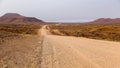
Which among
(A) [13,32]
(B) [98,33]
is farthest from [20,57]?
(A) [13,32]

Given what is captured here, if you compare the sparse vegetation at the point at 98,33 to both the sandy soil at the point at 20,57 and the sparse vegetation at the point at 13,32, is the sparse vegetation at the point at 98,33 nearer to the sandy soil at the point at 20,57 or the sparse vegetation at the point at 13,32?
the sparse vegetation at the point at 13,32

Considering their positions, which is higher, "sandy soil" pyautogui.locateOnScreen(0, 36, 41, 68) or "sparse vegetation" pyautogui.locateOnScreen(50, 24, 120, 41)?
"sandy soil" pyautogui.locateOnScreen(0, 36, 41, 68)

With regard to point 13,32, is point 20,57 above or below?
above

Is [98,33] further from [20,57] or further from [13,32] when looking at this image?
[20,57]

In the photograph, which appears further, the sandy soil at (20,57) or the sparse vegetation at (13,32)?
the sparse vegetation at (13,32)

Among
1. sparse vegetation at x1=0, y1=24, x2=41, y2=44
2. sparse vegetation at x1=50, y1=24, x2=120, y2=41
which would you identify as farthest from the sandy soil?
sparse vegetation at x1=50, y1=24, x2=120, y2=41

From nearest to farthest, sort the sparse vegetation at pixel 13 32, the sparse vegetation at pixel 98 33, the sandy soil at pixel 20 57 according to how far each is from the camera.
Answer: the sandy soil at pixel 20 57, the sparse vegetation at pixel 13 32, the sparse vegetation at pixel 98 33

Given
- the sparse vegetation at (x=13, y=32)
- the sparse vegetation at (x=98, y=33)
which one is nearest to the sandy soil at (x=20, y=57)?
the sparse vegetation at (x=13, y=32)

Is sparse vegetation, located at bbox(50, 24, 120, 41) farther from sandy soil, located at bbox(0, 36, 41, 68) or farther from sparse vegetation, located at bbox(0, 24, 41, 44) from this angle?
sandy soil, located at bbox(0, 36, 41, 68)

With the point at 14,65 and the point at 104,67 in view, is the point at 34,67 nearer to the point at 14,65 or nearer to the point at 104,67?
the point at 14,65

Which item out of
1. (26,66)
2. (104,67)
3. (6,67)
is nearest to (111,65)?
(104,67)

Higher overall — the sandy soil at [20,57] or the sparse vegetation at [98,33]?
the sandy soil at [20,57]

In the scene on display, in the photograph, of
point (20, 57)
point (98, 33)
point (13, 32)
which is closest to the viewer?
point (20, 57)

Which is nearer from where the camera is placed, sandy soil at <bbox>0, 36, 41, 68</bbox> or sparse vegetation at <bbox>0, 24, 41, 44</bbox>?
sandy soil at <bbox>0, 36, 41, 68</bbox>
